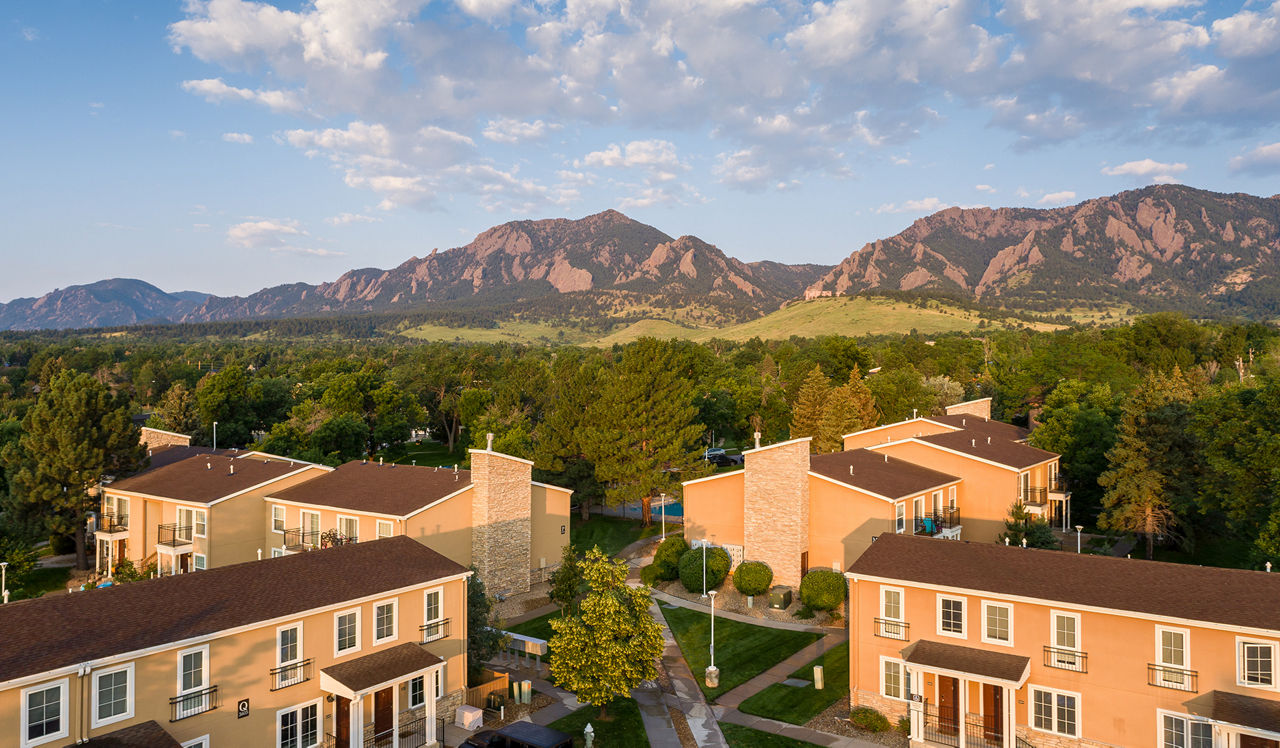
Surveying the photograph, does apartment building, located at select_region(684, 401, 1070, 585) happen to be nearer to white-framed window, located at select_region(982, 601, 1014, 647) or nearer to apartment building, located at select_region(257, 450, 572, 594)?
apartment building, located at select_region(257, 450, 572, 594)

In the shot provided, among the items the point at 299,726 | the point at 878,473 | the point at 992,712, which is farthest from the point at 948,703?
the point at 299,726

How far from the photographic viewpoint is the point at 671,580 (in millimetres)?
36906

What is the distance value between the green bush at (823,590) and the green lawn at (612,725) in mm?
10942

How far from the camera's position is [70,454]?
3584 centimetres

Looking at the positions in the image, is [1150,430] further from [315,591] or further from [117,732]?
[117,732]

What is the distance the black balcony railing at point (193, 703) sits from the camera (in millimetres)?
15922

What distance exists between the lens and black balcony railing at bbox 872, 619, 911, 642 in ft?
69.0

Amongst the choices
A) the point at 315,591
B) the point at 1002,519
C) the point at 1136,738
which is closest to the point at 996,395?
the point at 1002,519

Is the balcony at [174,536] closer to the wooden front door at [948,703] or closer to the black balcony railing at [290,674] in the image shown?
the black balcony railing at [290,674]

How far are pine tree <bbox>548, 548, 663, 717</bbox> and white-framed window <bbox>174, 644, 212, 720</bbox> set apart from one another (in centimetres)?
897

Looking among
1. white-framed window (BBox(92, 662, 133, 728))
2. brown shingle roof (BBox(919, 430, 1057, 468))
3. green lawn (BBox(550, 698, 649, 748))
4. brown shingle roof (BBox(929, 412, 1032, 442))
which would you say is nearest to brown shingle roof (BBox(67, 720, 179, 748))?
white-framed window (BBox(92, 662, 133, 728))

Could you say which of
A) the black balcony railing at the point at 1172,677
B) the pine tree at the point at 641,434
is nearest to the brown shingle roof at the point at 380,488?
the pine tree at the point at 641,434

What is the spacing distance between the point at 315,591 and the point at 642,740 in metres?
9.95

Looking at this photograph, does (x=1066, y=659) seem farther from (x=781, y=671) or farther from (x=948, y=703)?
(x=781, y=671)
